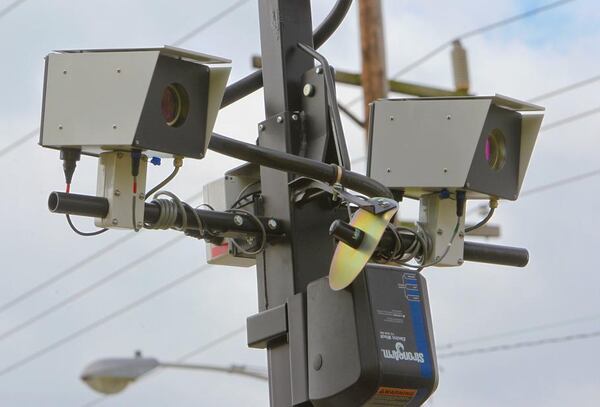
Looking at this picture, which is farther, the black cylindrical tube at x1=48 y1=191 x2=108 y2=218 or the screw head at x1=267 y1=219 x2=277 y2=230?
the screw head at x1=267 y1=219 x2=277 y2=230

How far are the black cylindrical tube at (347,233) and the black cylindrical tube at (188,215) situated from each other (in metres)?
0.73

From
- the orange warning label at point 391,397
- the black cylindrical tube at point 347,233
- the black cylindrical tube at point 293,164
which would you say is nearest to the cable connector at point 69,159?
the black cylindrical tube at point 293,164

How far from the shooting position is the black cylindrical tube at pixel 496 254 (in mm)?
6324

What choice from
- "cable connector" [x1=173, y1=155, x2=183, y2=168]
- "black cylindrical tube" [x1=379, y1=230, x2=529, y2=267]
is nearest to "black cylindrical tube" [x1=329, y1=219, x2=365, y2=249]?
→ "cable connector" [x1=173, y1=155, x2=183, y2=168]

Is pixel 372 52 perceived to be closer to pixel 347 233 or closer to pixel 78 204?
pixel 78 204

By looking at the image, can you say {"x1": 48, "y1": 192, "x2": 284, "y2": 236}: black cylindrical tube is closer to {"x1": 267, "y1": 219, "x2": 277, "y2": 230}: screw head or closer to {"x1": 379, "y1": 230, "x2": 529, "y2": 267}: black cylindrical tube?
{"x1": 267, "y1": 219, "x2": 277, "y2": 230}: screw head

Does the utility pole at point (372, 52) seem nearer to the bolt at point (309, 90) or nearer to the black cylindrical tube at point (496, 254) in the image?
the black cylindrical tube at point (496, 254)

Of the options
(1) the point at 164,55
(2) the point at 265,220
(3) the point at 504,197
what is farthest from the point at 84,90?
(3) the point at 504,197

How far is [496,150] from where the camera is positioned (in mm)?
6270

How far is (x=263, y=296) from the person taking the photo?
594cm

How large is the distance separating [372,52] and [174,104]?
8.26 meters

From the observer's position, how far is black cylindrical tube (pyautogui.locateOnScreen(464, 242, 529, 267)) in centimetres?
632

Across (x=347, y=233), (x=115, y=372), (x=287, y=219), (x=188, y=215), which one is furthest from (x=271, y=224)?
(x=115, y=372)

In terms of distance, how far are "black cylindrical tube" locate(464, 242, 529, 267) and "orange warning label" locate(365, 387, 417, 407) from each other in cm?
117
